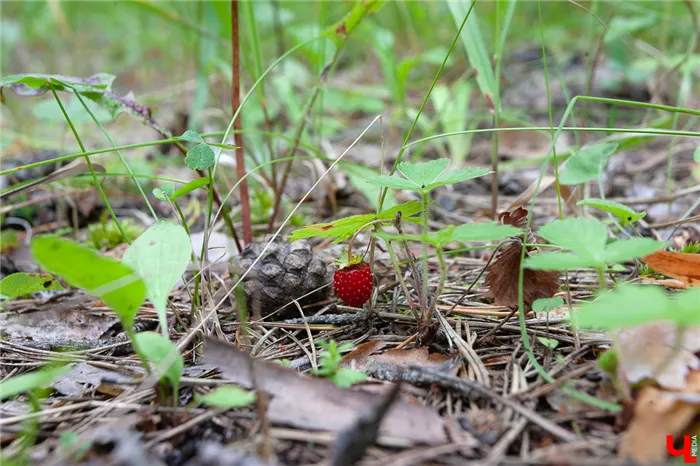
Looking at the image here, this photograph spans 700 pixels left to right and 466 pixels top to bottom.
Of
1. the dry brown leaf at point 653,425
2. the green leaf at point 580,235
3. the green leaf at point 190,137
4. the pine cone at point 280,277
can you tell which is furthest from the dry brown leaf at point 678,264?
the green leaf at point 190,137

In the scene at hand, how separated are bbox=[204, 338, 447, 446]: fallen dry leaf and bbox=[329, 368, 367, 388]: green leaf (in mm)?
21

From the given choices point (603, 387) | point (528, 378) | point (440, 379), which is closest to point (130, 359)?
point (440, 379)

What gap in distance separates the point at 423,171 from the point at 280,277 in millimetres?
433

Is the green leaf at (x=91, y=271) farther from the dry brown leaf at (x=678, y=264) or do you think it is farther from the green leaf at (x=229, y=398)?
the dry brown leaf at (x=678, y=264)

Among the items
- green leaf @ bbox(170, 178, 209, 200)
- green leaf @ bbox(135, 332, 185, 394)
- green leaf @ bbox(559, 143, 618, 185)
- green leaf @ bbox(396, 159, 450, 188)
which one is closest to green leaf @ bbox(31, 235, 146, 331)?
green leaf @ bbox(135, 332, 185, 394)

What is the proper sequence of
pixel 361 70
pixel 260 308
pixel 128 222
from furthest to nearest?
pixel 361 70 → pixel 128 222 → pixel 260 308

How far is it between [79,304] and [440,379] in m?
0.99

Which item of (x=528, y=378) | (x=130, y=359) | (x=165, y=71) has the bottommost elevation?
(x=528, y=378)

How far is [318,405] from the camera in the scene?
2.54ft

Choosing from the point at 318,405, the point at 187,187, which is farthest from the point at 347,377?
the point at 187,187

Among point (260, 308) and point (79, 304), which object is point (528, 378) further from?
point (79, 304)

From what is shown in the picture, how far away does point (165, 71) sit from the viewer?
17.4 feet

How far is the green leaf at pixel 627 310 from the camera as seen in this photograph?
1.90ft

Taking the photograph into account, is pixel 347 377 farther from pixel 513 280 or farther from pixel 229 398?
pixel 513 280
